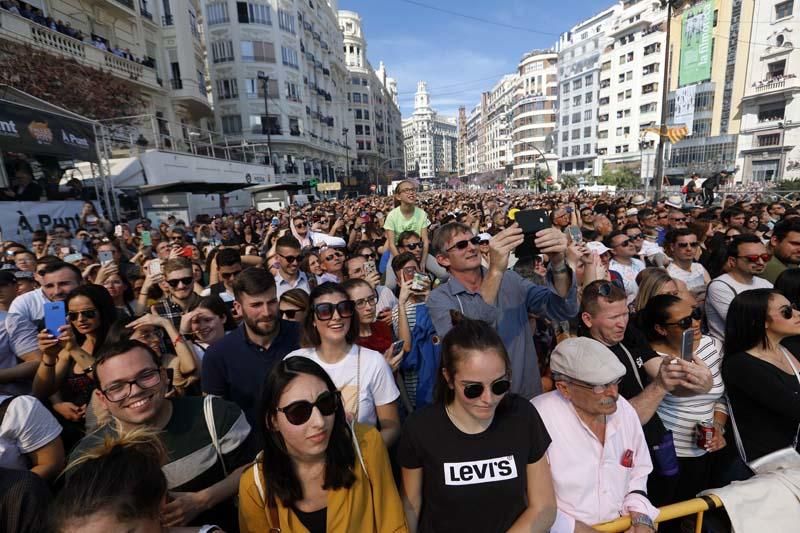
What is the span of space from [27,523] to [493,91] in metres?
132

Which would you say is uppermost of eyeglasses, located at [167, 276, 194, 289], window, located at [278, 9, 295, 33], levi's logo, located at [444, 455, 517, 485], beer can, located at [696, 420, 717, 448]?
window, located at [278, 9, 295, 33]

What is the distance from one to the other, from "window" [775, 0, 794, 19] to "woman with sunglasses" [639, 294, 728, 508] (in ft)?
171

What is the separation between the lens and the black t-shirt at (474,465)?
1820 mm

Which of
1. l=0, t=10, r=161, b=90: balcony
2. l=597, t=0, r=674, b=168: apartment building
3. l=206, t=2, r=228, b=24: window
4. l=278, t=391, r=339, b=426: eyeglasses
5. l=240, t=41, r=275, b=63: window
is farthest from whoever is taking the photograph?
l=597, t=0, r=674, b=168: apartment building

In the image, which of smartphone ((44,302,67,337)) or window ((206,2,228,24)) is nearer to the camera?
smartphone ((44,302,67,337))

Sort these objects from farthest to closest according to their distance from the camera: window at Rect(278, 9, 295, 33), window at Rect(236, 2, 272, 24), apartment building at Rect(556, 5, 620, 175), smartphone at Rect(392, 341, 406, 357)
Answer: apartment building at Rect(556, 5, 620, 175)
window at Rect(278, 9, 295, 33)
window at Rect(236, 2, 272, 24)
smartphone at Rect(392, 341, 406, 357)

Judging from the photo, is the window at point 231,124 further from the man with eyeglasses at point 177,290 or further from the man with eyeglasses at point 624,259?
the man with eyeglasses at point 624,259

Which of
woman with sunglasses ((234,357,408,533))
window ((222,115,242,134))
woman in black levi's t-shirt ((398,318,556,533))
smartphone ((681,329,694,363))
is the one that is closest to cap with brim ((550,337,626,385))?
woman in black levi's t-shirt ((398,318,556,533))

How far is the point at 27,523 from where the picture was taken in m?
1.54

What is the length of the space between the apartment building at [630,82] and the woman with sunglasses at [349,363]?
58495 millimetres

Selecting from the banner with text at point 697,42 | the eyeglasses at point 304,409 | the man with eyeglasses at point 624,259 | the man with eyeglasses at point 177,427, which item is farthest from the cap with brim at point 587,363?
the banner with text at point 697,42

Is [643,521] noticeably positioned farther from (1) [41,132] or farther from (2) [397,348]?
(1) [41,132]

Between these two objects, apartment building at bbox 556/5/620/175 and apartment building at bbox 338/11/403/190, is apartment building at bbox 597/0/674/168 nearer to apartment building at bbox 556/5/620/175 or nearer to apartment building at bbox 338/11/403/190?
apartment building at bbox 556/5/620/175

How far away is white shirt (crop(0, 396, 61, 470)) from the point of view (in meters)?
1.92
